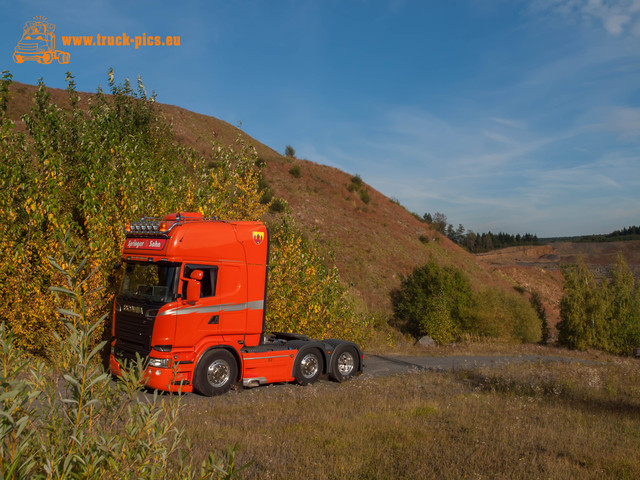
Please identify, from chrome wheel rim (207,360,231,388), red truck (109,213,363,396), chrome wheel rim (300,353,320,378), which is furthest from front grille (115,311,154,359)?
chrome wheel rim (300,353,320,378)

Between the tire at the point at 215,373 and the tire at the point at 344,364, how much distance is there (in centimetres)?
277

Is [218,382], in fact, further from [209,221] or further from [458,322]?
[458,322]

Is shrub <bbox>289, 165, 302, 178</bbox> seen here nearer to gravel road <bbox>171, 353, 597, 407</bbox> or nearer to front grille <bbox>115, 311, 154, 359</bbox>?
gravel road <bbox>171, 353, 597, 407</bbox>

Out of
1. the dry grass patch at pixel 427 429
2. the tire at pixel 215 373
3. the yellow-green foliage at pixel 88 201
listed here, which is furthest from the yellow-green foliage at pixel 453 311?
the tire at pixel 215 373

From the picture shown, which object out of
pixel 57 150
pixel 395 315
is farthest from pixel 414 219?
pixel 57 150

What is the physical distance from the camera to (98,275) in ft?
40.7

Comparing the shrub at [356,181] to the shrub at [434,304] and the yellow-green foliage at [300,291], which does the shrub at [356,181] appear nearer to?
the shrub at [434,304]

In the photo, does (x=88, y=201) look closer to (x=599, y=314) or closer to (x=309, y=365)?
(x=309, y=365)

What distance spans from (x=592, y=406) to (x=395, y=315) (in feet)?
76.9

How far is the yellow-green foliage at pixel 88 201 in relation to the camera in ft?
38.9

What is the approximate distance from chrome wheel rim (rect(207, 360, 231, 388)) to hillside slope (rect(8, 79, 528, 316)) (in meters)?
27.6

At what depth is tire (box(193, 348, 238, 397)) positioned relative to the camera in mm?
9914

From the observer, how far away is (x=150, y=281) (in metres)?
10.3

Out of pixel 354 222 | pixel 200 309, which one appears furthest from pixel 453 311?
pixel 354 222
